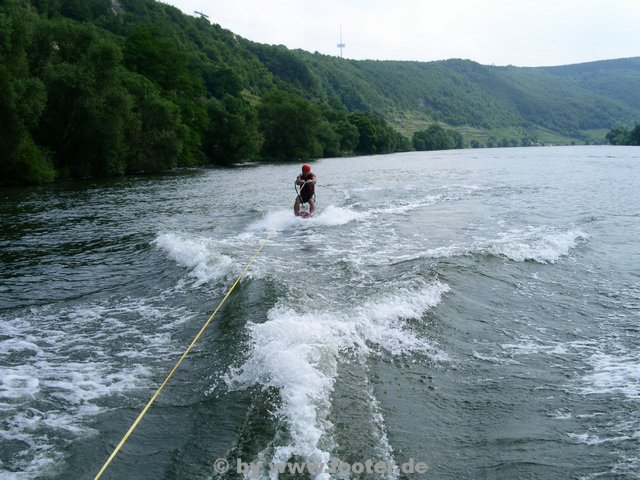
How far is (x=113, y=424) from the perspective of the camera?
5.05m

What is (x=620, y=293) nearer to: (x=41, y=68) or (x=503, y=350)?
(x=503, y=350)

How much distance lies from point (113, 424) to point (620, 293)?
9689 millimetres

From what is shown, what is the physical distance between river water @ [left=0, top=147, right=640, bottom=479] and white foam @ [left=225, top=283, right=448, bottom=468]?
0.09 ft

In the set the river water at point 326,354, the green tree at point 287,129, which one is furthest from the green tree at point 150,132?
the green tree at point 287,129

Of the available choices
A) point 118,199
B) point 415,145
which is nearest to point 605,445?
point 118,199

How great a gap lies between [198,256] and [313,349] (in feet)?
21.7

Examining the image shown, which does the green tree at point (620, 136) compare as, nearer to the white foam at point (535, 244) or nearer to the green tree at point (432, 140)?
the green tree at point (432, 140)

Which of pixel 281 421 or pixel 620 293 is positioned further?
pixel 620 293

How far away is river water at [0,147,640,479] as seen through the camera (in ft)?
15.0

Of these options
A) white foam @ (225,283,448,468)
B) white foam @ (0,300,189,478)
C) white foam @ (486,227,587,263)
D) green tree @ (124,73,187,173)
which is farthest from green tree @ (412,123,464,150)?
white foam @ (0,300,189,478)

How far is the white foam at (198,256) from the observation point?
35.4ft

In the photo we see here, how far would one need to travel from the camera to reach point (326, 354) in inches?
248

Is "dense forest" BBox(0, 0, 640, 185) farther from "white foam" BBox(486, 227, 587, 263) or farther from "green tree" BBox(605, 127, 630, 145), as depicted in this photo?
"green tree" BBox(605, 127, 630, 145)

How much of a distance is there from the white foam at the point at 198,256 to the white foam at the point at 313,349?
3.25 metres
